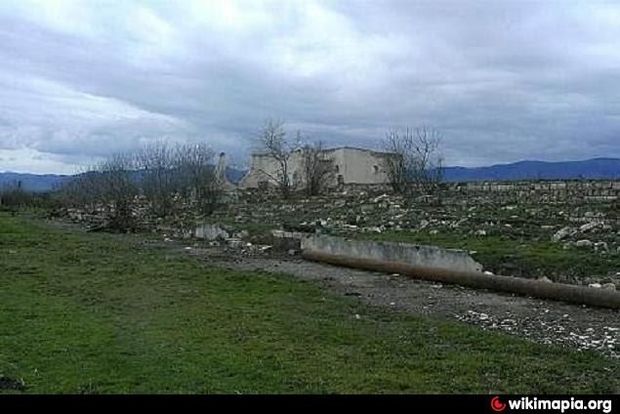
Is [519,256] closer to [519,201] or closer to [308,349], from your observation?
[308,349]

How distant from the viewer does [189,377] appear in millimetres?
6855

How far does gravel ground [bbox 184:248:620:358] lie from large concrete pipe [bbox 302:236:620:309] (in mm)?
163

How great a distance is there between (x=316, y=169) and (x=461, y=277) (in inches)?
1511

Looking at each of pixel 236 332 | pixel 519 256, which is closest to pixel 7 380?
pixel 236 332

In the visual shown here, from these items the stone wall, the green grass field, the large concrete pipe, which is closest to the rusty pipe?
the large concrete pipe

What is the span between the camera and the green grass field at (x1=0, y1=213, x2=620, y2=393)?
6680 millimetres

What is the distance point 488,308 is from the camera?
11633 mm

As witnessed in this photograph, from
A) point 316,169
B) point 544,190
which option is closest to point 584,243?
point 544,190

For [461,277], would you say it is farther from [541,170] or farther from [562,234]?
[541,170]

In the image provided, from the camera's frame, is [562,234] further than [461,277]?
Yes

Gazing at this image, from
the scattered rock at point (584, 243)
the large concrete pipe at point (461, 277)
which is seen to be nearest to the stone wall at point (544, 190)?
the scattered rock at point (584, 243)

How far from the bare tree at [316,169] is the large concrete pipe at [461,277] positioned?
30131mm

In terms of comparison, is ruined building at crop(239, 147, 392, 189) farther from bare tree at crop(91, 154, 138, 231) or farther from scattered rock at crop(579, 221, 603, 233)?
scattered rock at crop(579, 221, 603, 233)
